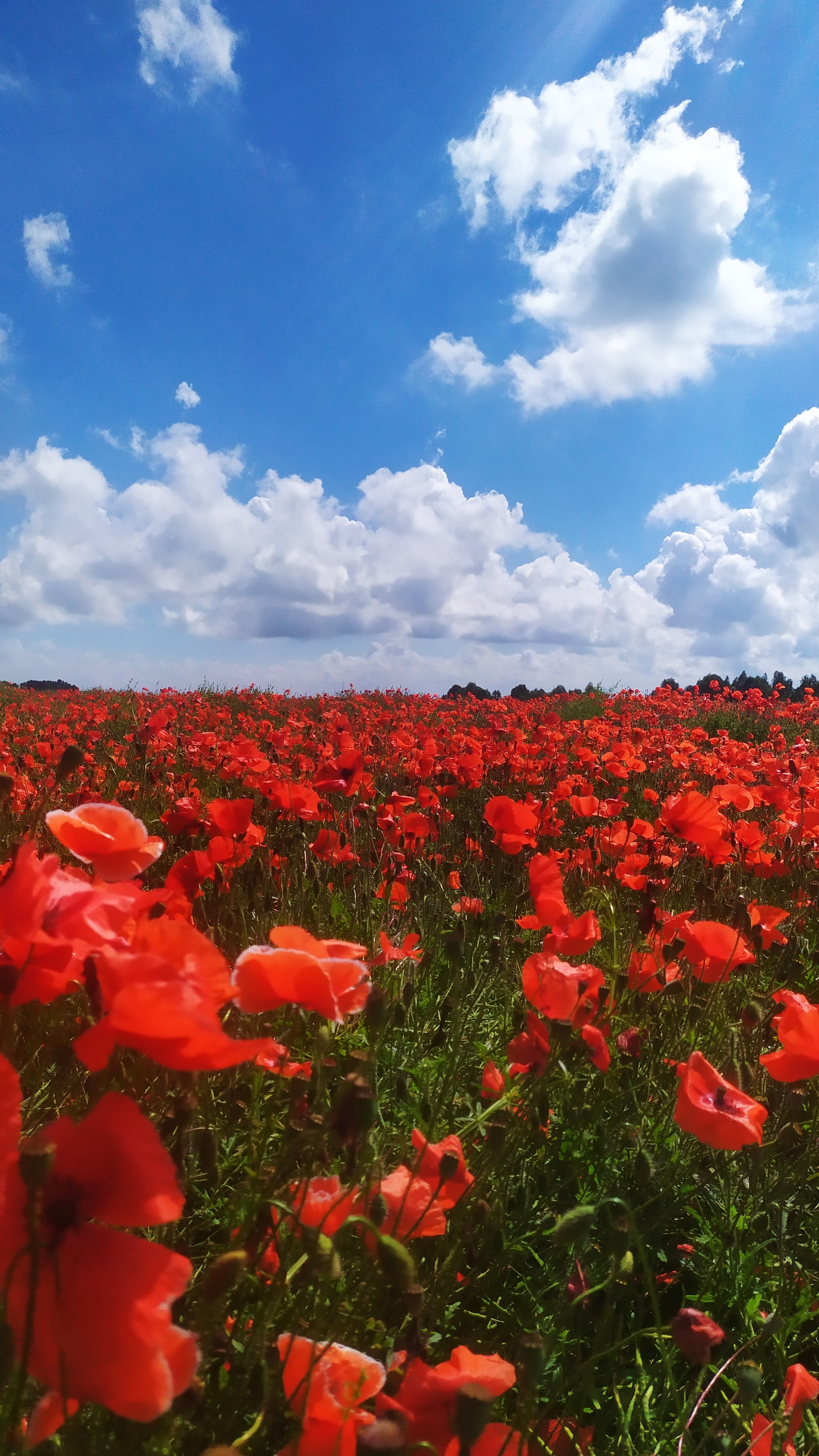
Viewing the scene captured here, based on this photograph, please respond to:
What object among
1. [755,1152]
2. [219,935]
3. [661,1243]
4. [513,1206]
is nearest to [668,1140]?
[661,1243]

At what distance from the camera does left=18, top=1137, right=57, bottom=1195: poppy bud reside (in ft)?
1.84

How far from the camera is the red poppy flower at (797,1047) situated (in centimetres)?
122

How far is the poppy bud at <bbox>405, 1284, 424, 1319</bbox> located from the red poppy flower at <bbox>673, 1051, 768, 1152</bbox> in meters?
0.46

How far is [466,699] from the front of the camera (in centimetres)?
1561

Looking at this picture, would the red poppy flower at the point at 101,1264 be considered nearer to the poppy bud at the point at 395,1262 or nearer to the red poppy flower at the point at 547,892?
the poppy bud at the point at 395,1262

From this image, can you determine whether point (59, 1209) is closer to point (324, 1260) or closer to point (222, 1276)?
point (222, 1276)

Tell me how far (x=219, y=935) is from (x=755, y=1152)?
2.05 metres

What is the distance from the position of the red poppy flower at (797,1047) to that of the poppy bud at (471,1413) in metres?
0.67

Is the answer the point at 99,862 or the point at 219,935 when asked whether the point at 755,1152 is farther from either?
the point at 219,935

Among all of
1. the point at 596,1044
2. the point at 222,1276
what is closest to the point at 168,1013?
the point at 222,1276

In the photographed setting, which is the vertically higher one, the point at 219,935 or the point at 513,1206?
the point at 219,935

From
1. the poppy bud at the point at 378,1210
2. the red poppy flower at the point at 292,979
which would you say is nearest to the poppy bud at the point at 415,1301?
the poppy bud at the point at 378,1210

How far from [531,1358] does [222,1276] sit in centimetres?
38

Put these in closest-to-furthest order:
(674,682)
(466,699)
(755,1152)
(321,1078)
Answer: (321,1078), (755,1152), (466,699), (674,682)
